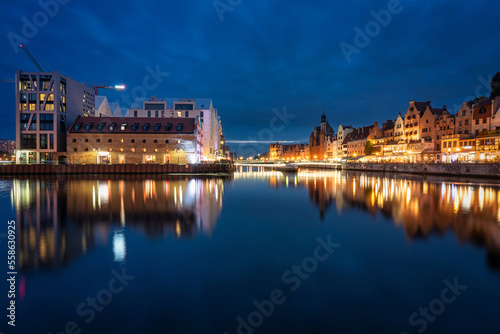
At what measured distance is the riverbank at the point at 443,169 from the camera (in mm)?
43062

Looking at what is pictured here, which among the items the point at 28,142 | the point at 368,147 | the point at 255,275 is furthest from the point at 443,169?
the point at 28,142

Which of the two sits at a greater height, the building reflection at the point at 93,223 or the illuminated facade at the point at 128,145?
the illuminated facade at the point at 128,145

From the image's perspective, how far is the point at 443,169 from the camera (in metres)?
50.4

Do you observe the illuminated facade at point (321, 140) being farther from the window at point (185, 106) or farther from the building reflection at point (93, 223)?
the building reflection at point (93, 223)

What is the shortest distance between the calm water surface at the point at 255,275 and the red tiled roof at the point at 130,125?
47.0 metres

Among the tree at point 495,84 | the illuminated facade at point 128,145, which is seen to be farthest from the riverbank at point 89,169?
the tree at point 495,84

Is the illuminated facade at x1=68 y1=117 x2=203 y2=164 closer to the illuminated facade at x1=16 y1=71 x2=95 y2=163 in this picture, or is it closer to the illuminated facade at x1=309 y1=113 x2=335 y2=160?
the illuminated facade at x1=16 y1=71 x2=95 y2=163

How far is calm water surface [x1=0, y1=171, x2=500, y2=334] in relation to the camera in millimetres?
5305

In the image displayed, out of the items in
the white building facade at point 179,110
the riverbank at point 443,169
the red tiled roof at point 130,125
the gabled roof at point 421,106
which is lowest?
the riverbank at point 443,169

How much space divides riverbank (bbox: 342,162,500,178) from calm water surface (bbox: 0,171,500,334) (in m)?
38.6

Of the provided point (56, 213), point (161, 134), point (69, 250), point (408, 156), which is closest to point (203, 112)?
point (161, 134)

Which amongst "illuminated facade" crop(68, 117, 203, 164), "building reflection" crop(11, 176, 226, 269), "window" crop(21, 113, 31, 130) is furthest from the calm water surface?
"window" crop(21, 113, 31, 130)

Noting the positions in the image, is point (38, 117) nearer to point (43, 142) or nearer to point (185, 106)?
point (43, 142)

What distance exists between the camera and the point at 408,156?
72.8 meters
